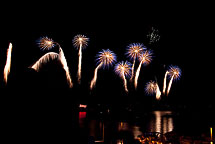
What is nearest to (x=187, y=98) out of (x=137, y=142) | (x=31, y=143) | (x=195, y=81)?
(x=195, y=81)

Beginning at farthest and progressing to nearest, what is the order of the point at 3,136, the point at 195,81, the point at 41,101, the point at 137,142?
the point at 195,81 → the point at 137,142 → the point at 41,101 → the point at 3,136

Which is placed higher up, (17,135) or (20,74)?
(20,74)

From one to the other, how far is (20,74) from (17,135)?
163 cm

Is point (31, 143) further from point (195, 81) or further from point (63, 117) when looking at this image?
point (195, 81)

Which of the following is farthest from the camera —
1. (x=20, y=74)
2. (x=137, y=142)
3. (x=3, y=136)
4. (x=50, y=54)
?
(x=50, y=54)

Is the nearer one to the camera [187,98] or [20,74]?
[20,74]

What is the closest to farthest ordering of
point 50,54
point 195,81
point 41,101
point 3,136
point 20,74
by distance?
point 3,136 → point 41,101 → point 20,74 → point 50,54 → point 195,81

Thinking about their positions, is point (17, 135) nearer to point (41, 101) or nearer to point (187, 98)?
point (41, 101)

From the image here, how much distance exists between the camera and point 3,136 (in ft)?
12.7

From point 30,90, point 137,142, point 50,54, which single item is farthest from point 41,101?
point 50,54

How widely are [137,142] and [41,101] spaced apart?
Answer: 12.3ft

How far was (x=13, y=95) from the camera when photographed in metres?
4.37

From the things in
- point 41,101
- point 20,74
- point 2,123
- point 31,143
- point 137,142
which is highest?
point 20,74

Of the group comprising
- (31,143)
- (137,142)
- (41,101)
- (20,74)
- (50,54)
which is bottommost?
(137,142)
